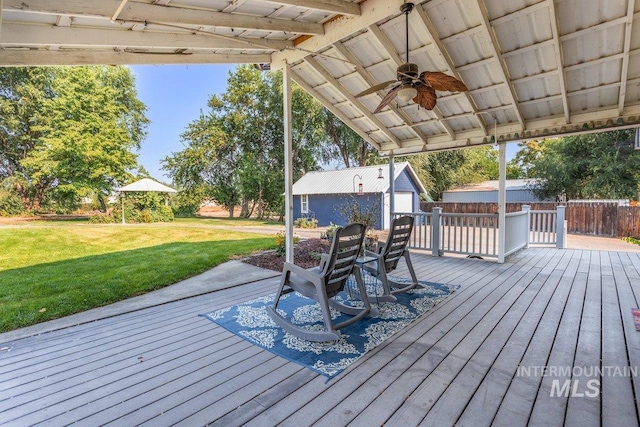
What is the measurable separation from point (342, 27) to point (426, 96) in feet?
4.79

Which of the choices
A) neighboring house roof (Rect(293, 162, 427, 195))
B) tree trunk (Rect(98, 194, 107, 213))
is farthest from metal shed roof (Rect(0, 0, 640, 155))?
tree trunk (Rect(98, 194, 107, 213))

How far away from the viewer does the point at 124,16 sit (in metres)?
3.15

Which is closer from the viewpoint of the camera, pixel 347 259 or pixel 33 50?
pixel 347 259

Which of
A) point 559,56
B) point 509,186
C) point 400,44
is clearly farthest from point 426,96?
point 509,186

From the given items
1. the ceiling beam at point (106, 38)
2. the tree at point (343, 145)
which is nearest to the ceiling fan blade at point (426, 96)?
the ceiling beam at point (106, 38)

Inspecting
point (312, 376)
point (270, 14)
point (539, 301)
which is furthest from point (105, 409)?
point (539, 301)

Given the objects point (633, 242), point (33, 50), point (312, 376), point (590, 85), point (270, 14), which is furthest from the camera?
point (633, 242)

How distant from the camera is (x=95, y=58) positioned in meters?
3.74

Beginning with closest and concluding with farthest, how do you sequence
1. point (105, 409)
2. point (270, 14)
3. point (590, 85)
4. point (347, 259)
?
1. point (105, 409)
2. point (347, 259)
3. point (270, 14)
4. point (590, 85)

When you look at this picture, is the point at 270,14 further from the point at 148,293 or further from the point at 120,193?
the point at 120,193

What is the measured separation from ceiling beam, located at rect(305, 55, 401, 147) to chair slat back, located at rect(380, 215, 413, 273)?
2.88m

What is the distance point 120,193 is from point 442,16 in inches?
685

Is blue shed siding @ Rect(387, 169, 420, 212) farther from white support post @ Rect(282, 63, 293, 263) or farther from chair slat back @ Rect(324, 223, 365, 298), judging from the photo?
chair slat back @ Rect(324, 223, 365, 298)

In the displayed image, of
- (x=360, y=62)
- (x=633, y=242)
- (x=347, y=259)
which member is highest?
(x=360, y=62)
